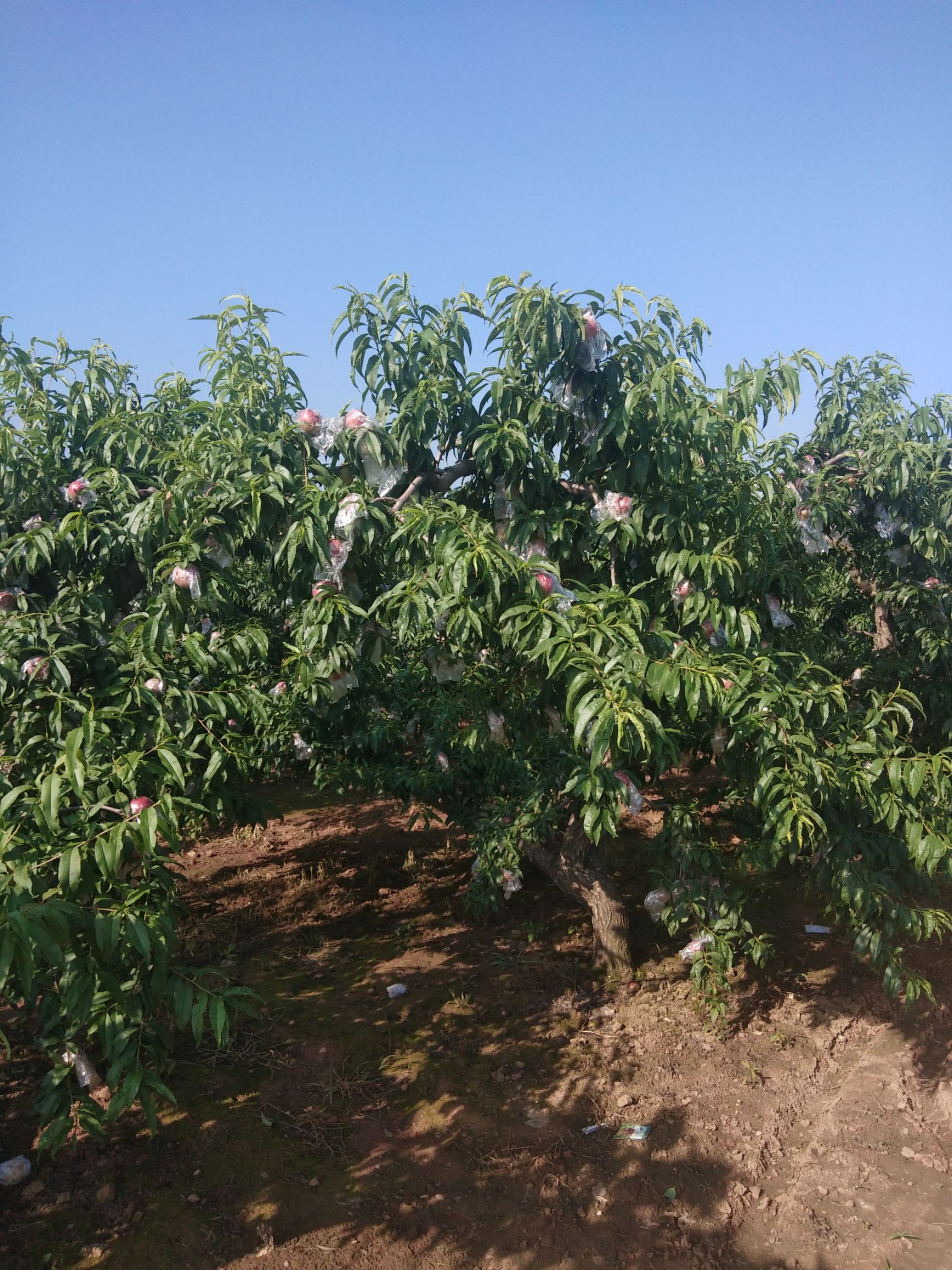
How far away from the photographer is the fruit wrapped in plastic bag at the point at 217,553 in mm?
2441

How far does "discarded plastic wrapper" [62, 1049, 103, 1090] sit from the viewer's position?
2.92m

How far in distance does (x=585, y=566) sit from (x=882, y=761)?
3.62 feet

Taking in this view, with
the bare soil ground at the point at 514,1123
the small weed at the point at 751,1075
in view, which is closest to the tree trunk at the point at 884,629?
the bare soil ground at the point at 514,1123

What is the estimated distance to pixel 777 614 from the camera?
306cm

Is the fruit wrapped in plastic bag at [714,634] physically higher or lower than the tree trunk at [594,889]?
higher

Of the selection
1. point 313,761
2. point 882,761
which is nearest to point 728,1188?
point 882,761

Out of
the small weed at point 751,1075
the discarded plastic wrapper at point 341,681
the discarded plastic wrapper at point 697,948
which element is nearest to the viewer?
the discarded plastic wrapper at point 341,681

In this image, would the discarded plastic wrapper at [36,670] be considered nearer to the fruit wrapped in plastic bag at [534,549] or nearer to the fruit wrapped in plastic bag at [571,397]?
the fruit wrapped in plastic bag at [534,549]

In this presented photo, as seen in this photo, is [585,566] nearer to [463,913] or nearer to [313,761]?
[313,761]

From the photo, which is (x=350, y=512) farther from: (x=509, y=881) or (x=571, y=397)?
(x=509, y=881)

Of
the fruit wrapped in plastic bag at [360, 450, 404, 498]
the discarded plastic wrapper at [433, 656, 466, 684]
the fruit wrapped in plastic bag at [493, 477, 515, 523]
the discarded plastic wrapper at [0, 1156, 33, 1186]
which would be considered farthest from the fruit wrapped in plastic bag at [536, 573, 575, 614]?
the discarded plastic wrapper at [0, 1156, 33, 1186]

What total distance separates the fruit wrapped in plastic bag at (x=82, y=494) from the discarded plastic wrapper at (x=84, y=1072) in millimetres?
1825

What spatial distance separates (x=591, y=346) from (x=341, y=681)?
126 cm

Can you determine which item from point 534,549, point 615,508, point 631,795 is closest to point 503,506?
point 534,549
